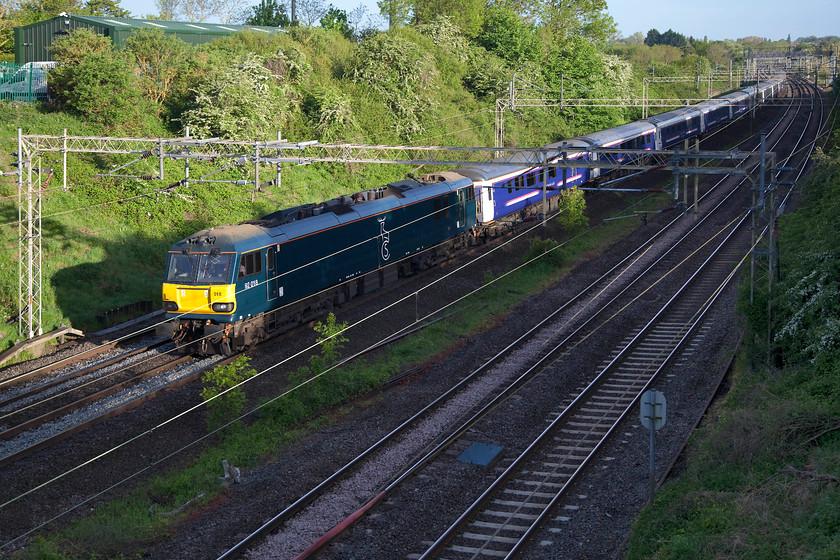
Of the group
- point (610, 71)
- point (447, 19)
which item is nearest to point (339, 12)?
point (447, 19)

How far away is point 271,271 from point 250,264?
95 centimetres

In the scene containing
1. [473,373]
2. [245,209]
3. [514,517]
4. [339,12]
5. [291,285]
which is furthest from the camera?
[339,12]

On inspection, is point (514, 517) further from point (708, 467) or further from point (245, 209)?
point (245, 209)

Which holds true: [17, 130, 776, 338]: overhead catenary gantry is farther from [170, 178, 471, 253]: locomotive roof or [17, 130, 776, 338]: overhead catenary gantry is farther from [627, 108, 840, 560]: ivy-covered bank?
[627, 108, 840, 560]: ivy-covered bank

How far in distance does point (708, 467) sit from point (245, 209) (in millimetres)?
27854

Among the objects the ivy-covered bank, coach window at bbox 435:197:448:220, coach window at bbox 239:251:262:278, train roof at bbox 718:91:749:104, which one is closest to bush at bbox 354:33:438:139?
coach window at bbox 435:197:448:220

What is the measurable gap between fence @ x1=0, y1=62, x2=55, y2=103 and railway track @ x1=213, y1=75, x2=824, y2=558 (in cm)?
2993

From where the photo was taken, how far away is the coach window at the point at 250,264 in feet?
73.0

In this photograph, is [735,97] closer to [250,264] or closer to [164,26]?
[164,26]

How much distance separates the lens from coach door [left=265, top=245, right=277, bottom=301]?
23.2 meters

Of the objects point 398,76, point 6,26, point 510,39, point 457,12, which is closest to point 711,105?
point 510,39

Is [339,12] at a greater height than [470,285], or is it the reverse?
[339,12]

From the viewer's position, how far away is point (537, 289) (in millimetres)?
30234

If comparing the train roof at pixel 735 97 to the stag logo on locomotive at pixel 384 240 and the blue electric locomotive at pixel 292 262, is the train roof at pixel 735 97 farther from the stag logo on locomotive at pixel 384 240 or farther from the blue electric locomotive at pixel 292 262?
the stag logo on locomotive at pixel 384 240
